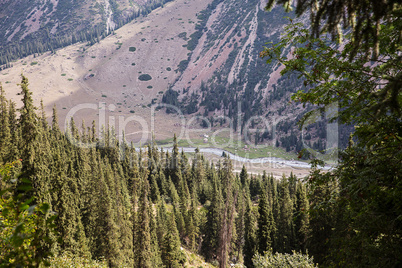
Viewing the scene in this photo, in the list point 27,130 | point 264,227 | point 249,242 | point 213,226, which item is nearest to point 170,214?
point 213,226

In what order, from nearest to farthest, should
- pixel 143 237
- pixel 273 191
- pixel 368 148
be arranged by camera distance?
pixel 368 148
pixel 143 237
pixel 273 191

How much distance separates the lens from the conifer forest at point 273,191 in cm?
530

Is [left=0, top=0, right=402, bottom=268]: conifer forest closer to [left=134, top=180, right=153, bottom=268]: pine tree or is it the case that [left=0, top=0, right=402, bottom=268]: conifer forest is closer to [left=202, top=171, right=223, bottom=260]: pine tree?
[left=134, top=180, right=153, bottom=268]: pine tree

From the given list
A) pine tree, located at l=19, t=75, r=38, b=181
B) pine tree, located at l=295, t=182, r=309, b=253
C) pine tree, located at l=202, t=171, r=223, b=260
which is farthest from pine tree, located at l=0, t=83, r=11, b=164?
pine tree, located at l=295, t=182, r=309, b=253

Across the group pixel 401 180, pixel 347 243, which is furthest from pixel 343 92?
pixel 347 243

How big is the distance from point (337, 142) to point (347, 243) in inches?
6088

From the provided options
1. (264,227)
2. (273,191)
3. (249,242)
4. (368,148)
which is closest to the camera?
(368,148)

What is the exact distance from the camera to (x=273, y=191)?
7419cm

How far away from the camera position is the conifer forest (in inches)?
209

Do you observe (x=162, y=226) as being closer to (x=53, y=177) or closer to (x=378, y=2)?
(x=53, y=177)

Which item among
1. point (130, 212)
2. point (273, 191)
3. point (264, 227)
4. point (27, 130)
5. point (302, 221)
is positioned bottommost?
point (273, 191)

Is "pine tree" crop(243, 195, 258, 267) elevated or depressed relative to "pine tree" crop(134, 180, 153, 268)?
depressed

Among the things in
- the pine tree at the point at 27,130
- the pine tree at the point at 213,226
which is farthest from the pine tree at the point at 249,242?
the pine tree at the point at 27,130

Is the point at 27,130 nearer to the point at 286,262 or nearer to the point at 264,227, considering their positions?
the point at 286,262
